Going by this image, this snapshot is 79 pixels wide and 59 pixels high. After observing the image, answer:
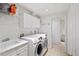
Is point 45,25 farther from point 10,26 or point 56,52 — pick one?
point 10,26

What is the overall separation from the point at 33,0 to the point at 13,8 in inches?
48.2

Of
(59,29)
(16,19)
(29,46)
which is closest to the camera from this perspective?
(29,46)

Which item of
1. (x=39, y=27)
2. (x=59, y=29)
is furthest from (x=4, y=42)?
(x=59, y=29)

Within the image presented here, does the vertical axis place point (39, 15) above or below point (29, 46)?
above

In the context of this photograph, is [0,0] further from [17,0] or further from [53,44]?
[53,44]

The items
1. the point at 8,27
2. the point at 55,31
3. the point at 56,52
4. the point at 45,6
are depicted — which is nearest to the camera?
the point at 8,27

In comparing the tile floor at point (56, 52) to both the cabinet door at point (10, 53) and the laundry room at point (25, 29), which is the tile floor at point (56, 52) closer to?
the laundry room at point (25, 29)

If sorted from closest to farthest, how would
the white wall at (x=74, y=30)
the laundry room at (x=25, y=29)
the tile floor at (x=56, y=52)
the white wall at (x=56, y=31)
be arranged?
the laundry room at (x=25, y=29) → the white wall at (x=74, y=30) → the tile floor at (x=56, y=52) → the white wall at (x=56, y=31)

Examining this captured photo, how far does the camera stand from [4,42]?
179 centimetres

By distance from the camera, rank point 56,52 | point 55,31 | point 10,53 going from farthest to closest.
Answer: point 55,31, point 56,52, point 10,53

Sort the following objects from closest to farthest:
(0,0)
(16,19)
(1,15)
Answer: (0,0), (1,15), (16,19)

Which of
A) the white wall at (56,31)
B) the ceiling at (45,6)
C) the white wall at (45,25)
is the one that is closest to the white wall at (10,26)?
the ceiling at (45,6)

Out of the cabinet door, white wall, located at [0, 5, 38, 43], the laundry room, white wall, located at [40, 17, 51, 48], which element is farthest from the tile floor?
the cabinet door

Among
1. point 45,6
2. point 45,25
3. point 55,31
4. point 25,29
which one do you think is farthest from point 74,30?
point 55,31
